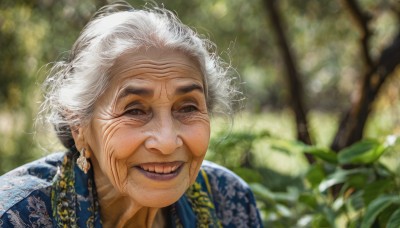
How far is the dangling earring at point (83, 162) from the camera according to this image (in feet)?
7.30

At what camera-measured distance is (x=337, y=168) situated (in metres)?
3.21

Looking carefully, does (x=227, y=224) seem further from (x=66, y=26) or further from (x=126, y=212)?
(x=66, y=26)

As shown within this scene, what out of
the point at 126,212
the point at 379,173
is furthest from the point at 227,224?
the point at 379,173

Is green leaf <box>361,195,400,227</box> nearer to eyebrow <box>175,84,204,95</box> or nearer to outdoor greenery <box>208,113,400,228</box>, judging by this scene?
outdoor greenery <box>208,113,400,228</box>

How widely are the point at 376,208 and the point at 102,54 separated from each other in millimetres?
1196

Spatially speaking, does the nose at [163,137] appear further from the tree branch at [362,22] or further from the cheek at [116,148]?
the tree branch at [362,22]

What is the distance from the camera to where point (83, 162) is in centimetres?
223

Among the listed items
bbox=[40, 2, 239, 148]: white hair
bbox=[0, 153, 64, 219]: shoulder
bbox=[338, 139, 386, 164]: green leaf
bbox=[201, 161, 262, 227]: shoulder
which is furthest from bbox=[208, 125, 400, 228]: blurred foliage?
bbox=[0, 153, 64, 219]: shoulder

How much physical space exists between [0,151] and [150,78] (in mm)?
2956

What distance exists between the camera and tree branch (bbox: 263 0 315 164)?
163 inches

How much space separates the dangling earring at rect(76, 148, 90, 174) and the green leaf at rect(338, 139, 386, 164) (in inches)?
47.8

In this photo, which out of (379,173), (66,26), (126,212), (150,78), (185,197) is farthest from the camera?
(66,26)

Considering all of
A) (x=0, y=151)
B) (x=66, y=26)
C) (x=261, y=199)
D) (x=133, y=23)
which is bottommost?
(x=261, y=199)

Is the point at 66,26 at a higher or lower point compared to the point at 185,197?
higher
